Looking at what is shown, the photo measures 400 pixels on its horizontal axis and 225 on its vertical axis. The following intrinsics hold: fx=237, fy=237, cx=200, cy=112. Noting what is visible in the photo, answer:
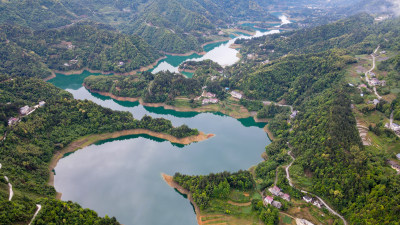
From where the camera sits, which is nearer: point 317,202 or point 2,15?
point 317,202

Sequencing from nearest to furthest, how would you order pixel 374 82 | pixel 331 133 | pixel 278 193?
pixel 278 193 < pixel 331 133 < pixel 374 82

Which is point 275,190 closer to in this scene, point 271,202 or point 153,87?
point 271,202

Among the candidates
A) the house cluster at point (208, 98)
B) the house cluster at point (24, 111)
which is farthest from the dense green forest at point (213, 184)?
the house cluster at point (24, 111)

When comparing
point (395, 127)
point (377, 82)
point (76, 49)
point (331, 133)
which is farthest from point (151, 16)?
point (395, 127)

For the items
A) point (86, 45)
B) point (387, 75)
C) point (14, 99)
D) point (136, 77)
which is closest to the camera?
point (14, 99)

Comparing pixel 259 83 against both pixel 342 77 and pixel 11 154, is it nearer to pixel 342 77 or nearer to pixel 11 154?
pixel 342 77

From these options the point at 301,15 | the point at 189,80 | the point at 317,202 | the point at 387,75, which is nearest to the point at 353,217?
the point at 317,202
